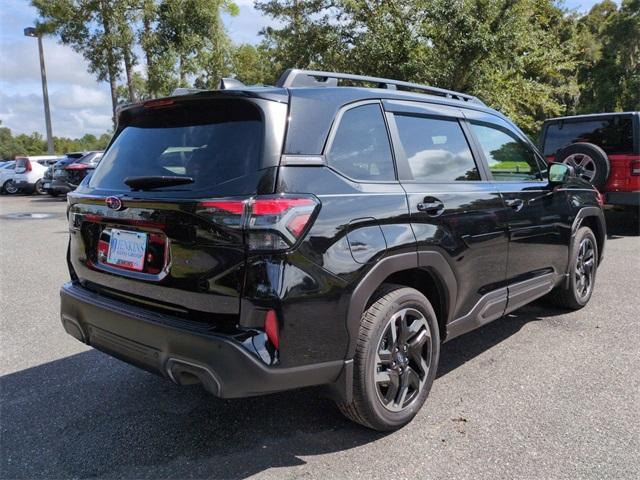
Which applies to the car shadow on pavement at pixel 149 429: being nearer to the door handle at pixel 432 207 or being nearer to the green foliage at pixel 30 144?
the door handle at pixel 432 207

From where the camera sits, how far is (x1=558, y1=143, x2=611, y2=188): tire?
7551 millimetres

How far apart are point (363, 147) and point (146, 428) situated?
1.97 metres

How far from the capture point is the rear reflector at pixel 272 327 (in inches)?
89.9

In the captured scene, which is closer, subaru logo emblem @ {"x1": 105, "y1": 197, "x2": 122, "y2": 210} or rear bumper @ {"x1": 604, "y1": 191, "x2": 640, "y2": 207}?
subaru logo emblem @ {"x1": 105, "y1": 197, "x2": 122, "y2": 210}

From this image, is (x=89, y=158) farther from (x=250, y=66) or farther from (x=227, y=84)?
(x=227, y=84)

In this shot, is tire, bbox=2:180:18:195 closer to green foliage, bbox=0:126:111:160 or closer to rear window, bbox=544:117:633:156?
rear window, bbox=544:117:633:156

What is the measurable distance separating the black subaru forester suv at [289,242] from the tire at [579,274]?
5.27 ft

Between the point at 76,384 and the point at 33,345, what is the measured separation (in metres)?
1.02

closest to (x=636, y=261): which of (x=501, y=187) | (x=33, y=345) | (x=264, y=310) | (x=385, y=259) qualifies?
(x=501, y=187)

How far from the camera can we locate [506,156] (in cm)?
408

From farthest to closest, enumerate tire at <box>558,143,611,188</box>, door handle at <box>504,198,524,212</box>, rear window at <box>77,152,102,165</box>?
rear window at <box>77,152,102,165</box> < tire at <box>558,143,611,188</box> < door handle at <box>504,198,524,212</box>

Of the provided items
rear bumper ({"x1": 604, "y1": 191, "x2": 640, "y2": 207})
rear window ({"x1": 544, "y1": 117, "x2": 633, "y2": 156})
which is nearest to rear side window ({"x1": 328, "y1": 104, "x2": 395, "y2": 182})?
rear bumper ({"x1": 604, "y1": 191, "x2": 640, "y2": 207})

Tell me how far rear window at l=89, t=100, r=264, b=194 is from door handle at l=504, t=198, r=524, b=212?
80.6 inches

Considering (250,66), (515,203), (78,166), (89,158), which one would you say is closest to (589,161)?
(515,203)
